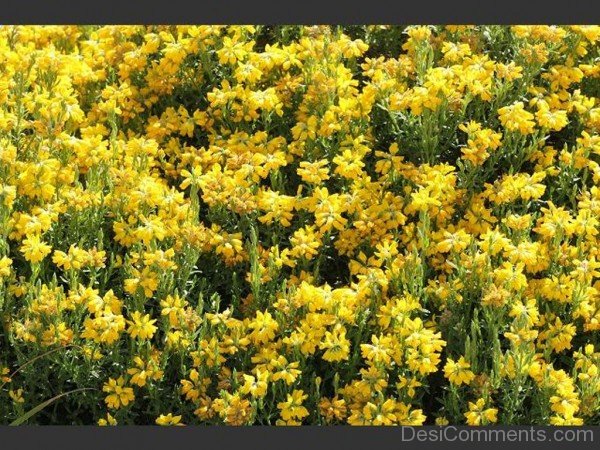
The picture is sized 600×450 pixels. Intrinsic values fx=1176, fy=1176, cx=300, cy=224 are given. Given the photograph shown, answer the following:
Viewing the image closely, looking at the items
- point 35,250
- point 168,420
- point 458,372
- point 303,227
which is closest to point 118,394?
point 168,420

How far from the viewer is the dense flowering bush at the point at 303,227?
4199 mm

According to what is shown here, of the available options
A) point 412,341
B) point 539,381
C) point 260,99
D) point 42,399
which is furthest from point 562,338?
point 42,399

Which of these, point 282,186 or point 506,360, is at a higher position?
point 282,186

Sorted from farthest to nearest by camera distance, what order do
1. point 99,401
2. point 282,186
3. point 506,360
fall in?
point 282,186
point 99,401
point 506,360

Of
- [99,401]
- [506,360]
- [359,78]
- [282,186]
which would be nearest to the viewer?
[506,360]

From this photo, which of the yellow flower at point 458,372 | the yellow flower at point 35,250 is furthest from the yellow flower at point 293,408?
the yellow flower at point 35,250

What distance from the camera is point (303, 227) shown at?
480 cm

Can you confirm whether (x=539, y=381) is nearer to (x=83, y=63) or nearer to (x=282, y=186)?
(x=282, y=186)

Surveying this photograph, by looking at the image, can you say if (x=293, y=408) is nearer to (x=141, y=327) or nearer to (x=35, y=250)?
(x=141, y=327)

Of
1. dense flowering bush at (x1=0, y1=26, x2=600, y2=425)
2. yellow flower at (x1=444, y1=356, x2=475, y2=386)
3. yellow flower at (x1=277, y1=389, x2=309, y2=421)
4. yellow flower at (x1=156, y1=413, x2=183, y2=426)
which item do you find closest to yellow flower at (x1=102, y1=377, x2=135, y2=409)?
dense flowering bush at (x1=0, y1=26, x2=600, y2=425)

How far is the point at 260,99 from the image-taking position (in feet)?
16.3

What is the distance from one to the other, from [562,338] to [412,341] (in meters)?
0.57

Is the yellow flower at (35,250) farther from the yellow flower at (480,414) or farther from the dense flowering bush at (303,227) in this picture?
the yellow flower at (480,414)

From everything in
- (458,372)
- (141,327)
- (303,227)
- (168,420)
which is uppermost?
(303,227)
